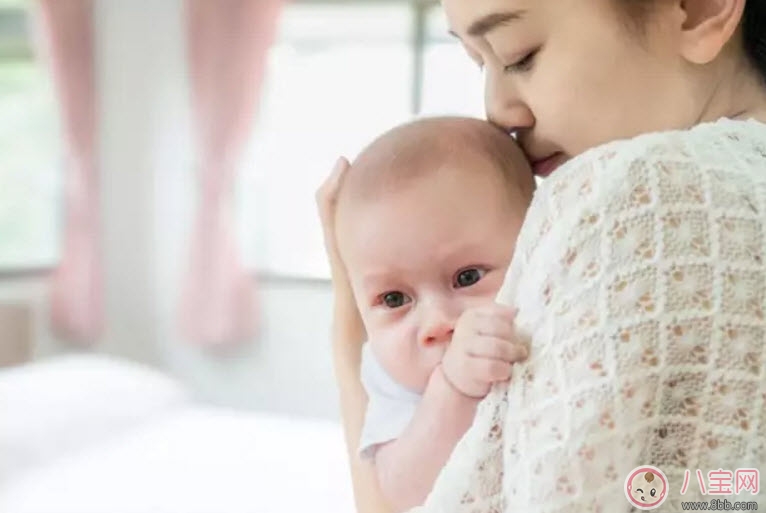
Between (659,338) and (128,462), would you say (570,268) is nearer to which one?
(659,338)

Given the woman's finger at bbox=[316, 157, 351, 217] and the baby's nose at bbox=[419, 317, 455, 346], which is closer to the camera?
the baby's nose at bbox=[419, 317, 455, 346]

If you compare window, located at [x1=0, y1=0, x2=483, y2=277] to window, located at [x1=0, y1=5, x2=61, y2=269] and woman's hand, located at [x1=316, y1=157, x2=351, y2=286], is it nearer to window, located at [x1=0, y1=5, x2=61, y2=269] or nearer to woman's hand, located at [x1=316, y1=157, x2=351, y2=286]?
window, located at [x1=0, y1=5, x2=61, y2=269]

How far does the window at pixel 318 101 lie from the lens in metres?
3.03

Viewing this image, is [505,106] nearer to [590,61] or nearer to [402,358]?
[590,61]

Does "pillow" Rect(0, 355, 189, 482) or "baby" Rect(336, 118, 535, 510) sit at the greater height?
"baby" Rect(336, 118, 535, 510)

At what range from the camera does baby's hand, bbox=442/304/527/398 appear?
0.56 metres

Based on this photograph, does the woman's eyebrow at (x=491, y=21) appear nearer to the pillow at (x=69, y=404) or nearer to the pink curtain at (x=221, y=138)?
the pillow at (x=69, y=404)

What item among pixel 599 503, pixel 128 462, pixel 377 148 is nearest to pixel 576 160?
pixel 599 503

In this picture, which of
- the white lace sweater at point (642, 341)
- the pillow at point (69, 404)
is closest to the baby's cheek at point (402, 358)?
the white lace sweater at point (642, 341)

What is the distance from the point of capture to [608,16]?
661 mm

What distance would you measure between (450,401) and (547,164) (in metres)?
0.23

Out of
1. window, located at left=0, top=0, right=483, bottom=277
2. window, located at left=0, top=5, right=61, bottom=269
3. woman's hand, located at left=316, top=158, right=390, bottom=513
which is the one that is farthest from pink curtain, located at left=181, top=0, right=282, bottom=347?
woman's hand, located at left=316, top=158, right=390, bottom=513

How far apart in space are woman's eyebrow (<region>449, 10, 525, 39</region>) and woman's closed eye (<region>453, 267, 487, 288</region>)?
0.18 m

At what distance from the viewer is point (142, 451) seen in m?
2.26
